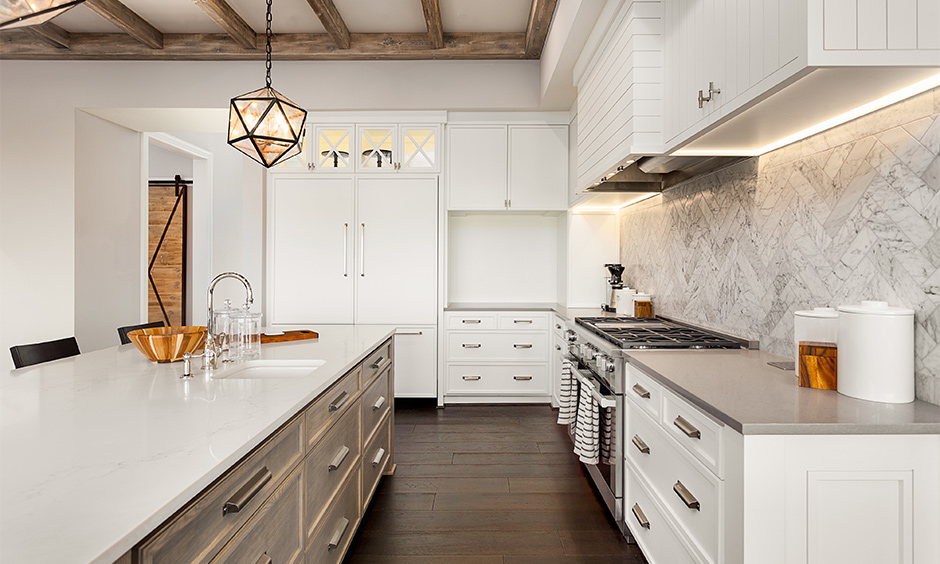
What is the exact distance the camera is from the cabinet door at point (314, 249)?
4227 millimetres

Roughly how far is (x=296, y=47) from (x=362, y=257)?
1.82m

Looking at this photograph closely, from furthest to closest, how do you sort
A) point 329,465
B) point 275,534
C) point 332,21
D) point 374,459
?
point 332,21 → point 374,459 → point 329,465 → point 275,534

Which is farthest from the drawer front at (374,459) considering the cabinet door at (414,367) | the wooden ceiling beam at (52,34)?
the wooden ceiling beam at (52,34)

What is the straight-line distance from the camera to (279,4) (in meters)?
3.51

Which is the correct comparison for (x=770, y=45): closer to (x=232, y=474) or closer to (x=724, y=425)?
(x=724, y=425)

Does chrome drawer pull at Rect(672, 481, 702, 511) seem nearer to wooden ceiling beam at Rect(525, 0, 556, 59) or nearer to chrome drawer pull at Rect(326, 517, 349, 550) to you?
chrome drawer pull at Rect(326, 517, 349, 550)

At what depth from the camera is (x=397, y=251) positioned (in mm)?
4242

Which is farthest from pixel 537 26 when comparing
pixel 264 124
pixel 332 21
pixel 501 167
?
pixel 264 124

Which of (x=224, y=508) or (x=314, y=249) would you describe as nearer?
(x=224, y=508)

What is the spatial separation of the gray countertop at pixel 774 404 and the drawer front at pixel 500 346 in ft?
8.01

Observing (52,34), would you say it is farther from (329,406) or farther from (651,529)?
(651,529)

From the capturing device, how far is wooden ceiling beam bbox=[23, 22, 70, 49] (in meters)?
3.78

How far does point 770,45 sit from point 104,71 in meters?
5.00

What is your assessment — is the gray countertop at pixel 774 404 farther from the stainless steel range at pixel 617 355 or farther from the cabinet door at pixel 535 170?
the cabinet door at pixel 535 170
